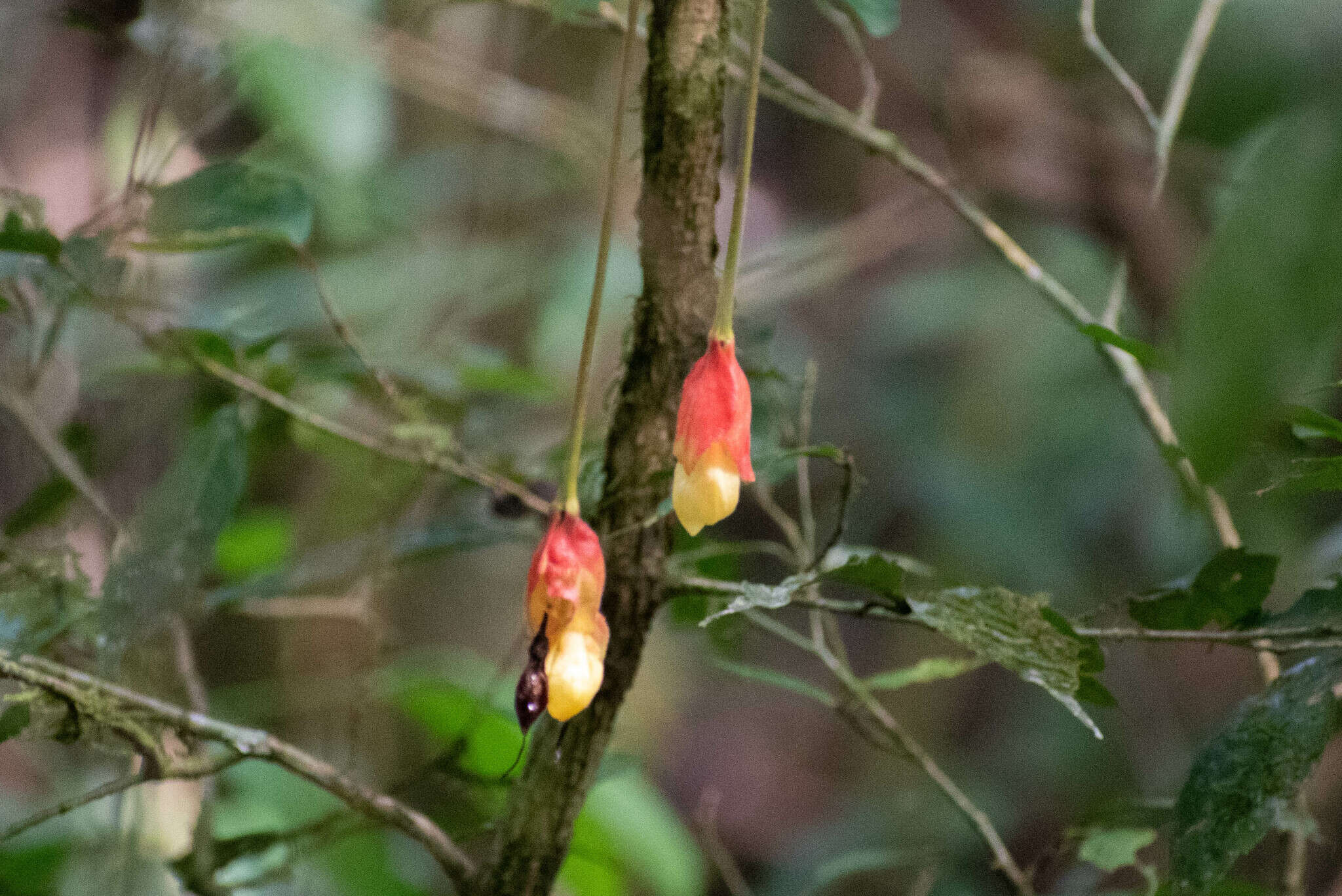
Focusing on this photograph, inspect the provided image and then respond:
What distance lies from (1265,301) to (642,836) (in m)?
0.91

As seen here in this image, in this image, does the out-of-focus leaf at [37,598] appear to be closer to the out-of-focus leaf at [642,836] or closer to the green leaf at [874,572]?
the green leaf at [874,572]

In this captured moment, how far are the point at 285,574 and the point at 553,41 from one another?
41.8 inches

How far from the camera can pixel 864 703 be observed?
539 millimetres

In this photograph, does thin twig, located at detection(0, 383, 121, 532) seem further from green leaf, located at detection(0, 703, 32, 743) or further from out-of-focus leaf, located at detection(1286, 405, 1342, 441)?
out-of-focus leaf, located at detection(1286, 405, 1342, 441)

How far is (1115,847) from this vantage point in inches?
20.3

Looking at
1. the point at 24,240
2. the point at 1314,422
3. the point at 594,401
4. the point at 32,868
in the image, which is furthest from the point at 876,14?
the point at 594,401

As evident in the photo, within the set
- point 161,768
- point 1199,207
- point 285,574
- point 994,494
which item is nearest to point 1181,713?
point 994,494

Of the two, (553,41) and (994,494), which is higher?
(553,41)

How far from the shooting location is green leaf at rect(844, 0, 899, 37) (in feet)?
1.50

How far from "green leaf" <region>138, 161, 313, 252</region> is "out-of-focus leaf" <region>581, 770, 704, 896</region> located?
0.57 meters

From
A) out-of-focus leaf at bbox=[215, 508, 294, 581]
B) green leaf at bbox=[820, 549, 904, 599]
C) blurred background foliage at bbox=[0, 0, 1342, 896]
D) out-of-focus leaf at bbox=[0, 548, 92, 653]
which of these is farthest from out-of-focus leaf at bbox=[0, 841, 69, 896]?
green leaf at bbox=[820, 549, 904, 599]

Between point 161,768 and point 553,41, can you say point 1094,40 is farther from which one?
point 553,41

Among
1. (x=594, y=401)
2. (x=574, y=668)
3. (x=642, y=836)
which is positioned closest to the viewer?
(x=574, y=668)

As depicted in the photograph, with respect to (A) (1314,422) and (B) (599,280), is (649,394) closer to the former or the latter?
(B) (599,280)
